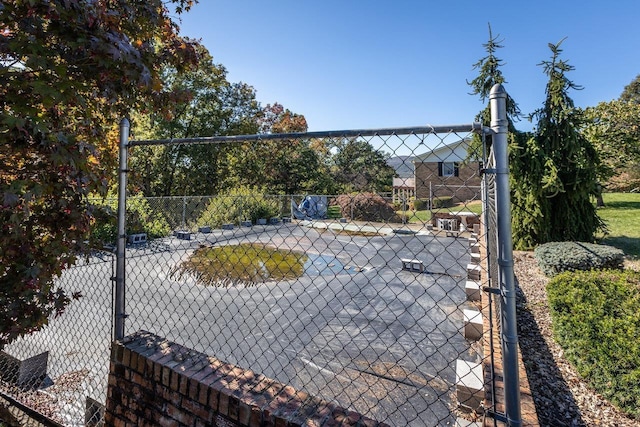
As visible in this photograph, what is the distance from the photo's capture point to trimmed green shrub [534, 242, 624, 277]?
5232mm

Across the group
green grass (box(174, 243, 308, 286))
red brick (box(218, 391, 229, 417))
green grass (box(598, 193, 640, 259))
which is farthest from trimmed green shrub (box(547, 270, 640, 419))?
green grass (box(598, 193, 640, 259))

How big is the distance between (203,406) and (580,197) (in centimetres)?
896

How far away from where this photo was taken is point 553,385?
8.42ft

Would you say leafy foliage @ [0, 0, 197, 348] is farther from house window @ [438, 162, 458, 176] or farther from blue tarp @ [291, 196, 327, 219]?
blue tarp @ [291, 196, 327, 219]

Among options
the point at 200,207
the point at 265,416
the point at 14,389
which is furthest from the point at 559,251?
the point at 200,207

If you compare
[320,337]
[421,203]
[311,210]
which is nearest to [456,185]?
[320,337]

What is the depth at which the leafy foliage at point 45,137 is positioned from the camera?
145 centimetres

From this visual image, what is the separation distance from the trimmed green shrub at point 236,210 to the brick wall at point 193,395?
31.6 ft

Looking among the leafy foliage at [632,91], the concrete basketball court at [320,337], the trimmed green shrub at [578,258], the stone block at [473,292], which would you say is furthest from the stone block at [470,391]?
the leafy foliage at [632,91]

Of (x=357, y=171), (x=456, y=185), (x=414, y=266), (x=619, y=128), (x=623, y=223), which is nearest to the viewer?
(x=456, y=185)

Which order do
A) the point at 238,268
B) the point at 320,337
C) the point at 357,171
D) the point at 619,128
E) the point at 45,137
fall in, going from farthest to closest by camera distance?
the point at 357,171 < the point at 619,128 < the point at 238,268 < the point at 320,337 < the point at 45,137

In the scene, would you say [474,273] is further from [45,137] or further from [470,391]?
[45,137]

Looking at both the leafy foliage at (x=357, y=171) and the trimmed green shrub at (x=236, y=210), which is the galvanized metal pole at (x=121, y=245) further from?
the leafy foliage at (x=357, y=171)

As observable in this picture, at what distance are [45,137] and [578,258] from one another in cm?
703
